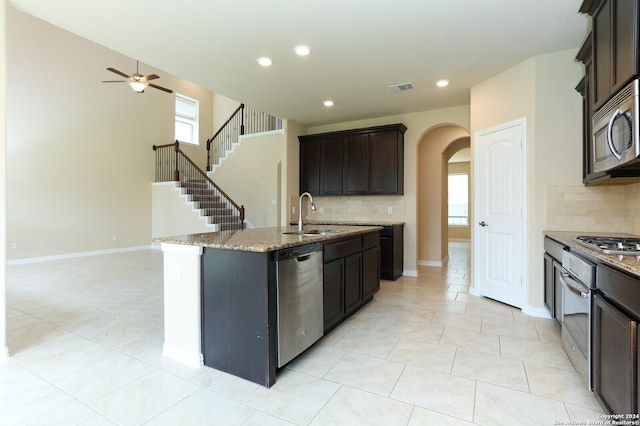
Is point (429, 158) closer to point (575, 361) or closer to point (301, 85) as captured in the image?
point (301, 85)

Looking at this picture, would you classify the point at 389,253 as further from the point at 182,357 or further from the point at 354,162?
the point at 182,357

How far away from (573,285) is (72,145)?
8962 mm

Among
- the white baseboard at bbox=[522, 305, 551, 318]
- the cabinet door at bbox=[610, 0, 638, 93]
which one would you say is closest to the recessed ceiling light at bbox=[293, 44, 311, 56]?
the cabinet door at bbox=[610, 0, 638, 93]

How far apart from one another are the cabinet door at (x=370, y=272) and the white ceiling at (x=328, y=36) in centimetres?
219

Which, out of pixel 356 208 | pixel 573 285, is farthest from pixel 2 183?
pixel 356 208

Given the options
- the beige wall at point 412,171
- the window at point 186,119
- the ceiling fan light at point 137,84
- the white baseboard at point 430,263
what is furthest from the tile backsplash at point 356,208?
the window at point 186,119

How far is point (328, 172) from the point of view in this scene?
592cm

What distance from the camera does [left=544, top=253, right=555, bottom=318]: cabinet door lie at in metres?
3.01

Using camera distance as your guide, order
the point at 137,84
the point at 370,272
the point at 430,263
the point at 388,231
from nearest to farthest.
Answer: the point at 370,272 → the point at 388,231 → the point at 137,84 → the point at 430,263

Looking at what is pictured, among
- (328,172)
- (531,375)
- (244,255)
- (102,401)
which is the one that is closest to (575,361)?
(531,375)

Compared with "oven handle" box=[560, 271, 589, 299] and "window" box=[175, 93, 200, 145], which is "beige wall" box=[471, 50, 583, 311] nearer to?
"oven handle" box=[560, 271, 589, 299]

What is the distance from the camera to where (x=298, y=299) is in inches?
91.6

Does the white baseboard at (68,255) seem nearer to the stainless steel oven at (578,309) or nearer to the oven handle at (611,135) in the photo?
the stainless steel oven at (578,309)

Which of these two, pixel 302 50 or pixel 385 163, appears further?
pixel 385 163
